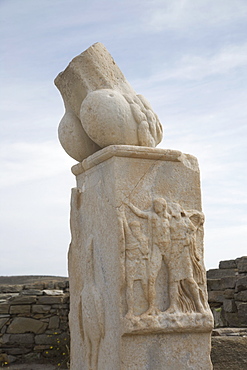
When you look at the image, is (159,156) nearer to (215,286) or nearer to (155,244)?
(155,244)

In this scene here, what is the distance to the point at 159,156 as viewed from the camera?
4074 millimetres

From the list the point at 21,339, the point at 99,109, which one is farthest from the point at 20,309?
the point at 99,109

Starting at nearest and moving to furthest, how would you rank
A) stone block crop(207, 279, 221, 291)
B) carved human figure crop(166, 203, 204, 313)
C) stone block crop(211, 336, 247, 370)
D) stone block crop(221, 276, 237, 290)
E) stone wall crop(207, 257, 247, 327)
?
carved human figure crop(166, 203, 204, 313)
stone block crop(211, 336, 247, 370)
stone wall crop(207, 257, 247, 327)
stone block crop(221, 276, 237, 290)
stone block crop(207, 279, 221, 291)

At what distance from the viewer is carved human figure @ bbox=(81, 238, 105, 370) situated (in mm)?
3922

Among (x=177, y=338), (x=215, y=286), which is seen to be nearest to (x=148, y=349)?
(x=177, y=338)

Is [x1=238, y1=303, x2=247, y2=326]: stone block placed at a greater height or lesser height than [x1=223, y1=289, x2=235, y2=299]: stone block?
lesser

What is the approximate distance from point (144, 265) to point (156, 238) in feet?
0.70

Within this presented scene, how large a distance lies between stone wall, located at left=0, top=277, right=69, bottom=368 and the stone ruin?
394cm

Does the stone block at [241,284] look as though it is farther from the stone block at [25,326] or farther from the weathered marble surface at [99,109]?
the weathered marble surface at [99,109]

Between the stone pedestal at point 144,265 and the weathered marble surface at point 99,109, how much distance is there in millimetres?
186

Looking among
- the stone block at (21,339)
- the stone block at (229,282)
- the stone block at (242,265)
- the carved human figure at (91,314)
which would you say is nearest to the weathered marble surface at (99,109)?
the carved human figure at (91,314)

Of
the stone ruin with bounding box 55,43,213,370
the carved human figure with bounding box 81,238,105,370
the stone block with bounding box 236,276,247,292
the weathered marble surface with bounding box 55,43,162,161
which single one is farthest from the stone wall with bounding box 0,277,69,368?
the weathered marble surface with bounding box 55,43,162,161

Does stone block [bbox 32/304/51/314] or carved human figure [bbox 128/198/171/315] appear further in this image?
stone block [bbox 32/304/51/314]

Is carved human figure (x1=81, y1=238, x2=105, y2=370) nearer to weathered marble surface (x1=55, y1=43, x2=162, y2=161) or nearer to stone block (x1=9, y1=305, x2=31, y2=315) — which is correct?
weathered marble surface (x1=55, y1=43, x2=162, y2=161)
